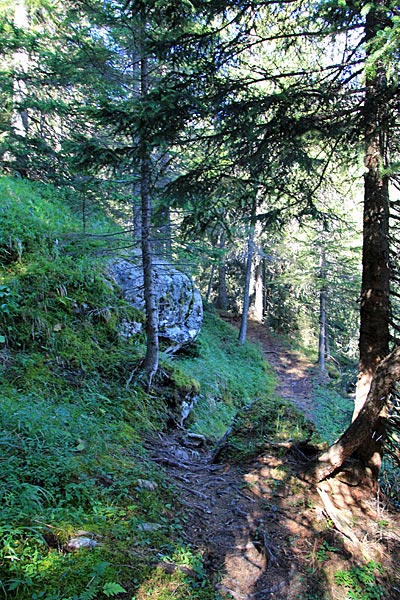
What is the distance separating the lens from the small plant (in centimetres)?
308

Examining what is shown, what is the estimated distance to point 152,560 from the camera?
274 cm

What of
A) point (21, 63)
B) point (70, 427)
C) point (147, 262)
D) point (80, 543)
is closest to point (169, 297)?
point (147, 262)

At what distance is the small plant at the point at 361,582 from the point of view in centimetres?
308

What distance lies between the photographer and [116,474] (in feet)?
12.2

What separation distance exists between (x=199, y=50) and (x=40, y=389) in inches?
206

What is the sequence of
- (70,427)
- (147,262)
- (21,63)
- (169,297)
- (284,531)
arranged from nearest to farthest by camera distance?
(284,531) < (70,427) < (147,262) < (21,63) < (169,297)

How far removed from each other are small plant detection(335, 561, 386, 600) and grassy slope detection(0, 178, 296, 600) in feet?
4.48

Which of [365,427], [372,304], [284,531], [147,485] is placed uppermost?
[372,304]

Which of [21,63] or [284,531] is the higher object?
[21,63]

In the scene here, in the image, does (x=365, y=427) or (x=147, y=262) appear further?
(x=147, y=262)

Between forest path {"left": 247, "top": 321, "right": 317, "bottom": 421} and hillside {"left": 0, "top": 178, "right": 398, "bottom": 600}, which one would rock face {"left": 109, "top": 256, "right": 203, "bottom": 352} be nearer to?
hillside {"left": 0, "top": 178, "right": 398, "bottom": 600}

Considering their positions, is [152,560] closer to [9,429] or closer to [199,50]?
[9,429]

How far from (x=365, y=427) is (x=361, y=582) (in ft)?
4.73

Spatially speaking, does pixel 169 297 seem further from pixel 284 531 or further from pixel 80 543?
pixel 80 543
